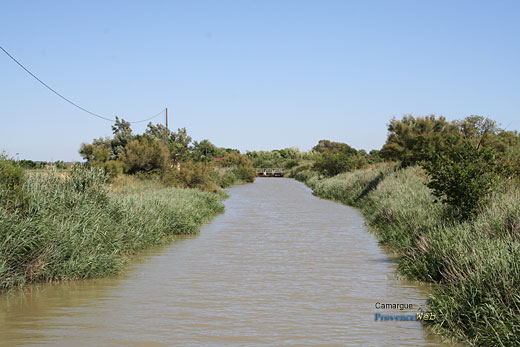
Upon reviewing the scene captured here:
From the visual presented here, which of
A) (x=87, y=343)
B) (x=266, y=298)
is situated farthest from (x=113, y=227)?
(x=87, y=343)

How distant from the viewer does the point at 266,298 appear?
10.1m

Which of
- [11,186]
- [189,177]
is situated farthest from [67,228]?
[189,177]

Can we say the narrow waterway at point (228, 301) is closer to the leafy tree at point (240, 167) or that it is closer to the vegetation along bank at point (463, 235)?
the vegetation along bank at point (463, 235)

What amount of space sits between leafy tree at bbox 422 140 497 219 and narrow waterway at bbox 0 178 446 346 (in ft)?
7.97

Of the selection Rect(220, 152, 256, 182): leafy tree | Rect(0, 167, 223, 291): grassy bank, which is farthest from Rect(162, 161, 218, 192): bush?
Rect(220, 152, 256, 182): leafy tree

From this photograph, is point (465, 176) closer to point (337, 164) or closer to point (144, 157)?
point (144, 157)

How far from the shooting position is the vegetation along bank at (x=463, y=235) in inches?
296

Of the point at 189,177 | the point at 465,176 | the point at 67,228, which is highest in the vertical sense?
the point at 465,176

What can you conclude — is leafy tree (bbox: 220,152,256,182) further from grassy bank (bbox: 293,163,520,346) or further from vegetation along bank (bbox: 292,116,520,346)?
grassy bank (bbox: 293,163,520,346)

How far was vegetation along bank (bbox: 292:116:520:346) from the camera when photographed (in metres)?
7.52

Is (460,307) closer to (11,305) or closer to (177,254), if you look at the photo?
(11,305)

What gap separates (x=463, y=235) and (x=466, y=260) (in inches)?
105

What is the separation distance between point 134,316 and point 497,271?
5.77 meters

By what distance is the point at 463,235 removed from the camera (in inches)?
442
